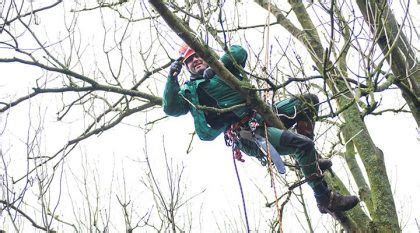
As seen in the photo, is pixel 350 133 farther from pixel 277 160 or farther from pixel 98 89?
pixel 98 89

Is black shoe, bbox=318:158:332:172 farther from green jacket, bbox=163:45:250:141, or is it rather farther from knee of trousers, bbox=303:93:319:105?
green jacket, bbox=163:45:250:141

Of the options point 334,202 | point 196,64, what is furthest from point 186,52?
point 334,202

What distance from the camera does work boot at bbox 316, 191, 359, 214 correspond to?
352 centimetres

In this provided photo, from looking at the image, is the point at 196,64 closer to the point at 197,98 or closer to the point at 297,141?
the point at 197,98

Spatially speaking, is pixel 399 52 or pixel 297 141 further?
pixel 399 52

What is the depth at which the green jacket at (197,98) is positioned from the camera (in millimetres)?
3586

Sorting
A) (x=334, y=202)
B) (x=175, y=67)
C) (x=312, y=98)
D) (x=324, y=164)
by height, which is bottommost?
(x=334, y=202)

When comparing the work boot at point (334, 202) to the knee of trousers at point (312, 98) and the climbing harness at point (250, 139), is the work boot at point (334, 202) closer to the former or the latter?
the climbing harness at point (250, 139)

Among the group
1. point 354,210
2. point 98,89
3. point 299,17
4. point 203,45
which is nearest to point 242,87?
point 203,45

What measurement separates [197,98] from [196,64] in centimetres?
24

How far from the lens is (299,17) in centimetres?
512

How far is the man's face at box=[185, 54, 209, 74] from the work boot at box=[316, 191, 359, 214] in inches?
46.8

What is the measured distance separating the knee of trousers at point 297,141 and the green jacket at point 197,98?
309 mm

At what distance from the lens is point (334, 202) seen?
358 centimetres
